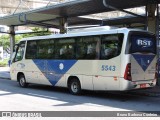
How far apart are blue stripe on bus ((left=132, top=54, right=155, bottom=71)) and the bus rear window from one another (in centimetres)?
20

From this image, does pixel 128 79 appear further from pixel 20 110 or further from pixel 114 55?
pixel 20 110

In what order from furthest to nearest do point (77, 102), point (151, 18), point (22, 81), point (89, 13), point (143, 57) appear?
point (89, 13) → point (22, 81) → point (151, 18) → point (143, 57) → point (77, 102)

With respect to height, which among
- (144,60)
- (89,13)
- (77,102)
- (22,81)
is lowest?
(77,102)

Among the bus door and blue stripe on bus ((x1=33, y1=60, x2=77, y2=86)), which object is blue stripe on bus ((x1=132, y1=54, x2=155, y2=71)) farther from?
blue stripe on bus ((x1=33, y1=60, x2=77, y2=86))

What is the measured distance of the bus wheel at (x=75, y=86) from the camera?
14.2 metres

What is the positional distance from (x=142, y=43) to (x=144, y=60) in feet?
2.13

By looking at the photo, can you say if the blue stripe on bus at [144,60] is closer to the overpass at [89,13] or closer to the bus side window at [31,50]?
the overpass at [89,13]

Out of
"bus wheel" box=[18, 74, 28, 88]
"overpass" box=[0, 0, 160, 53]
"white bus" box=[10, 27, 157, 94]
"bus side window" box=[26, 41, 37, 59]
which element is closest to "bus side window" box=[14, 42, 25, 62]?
"bus side window" box=[26, 41, 37, 59]

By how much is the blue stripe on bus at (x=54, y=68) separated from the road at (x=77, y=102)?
3.35 feet

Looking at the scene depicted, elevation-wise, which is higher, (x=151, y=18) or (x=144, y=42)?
(x=151, y=18)

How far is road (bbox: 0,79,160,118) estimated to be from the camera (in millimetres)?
10836

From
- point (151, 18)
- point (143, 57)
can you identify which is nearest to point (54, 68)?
point (143, 57)

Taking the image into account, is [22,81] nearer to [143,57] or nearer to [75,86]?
[75,86]

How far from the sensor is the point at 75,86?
567 inches
